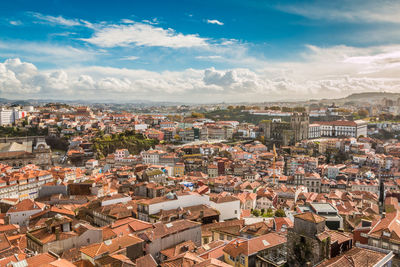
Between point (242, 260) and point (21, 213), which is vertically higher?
point (242, 260)

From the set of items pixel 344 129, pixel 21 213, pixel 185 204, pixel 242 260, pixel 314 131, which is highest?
pixel 344 129

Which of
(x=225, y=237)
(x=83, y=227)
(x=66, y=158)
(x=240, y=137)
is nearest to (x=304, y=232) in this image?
(x=225, y=237)

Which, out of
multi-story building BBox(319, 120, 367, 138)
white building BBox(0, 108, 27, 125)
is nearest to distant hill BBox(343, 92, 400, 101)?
multi-story building BBox(319, 120, 367, 138)

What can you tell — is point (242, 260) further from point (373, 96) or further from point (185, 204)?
point (373, 96)

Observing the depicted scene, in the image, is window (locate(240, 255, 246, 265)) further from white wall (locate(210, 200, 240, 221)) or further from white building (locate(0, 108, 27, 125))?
white building (locate(0, 108, 27, 125))

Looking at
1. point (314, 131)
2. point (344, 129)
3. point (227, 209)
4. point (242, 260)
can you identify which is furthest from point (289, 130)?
point (242, 260)

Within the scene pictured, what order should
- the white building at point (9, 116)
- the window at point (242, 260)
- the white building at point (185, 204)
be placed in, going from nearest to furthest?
1. the window at point (242, 260)
2. the white building at point (185, 204)
3. the white building at point (9, 116)

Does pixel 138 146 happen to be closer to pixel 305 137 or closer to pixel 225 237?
pixel 305 137

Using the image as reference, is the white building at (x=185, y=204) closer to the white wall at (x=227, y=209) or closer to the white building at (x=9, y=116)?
the white wall at (x=227, y=209)

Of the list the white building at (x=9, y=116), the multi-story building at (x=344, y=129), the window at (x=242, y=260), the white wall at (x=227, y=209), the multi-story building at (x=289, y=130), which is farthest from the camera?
the white building at (x=9, y=116)

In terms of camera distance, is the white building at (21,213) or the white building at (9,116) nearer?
the white building at (21,213)

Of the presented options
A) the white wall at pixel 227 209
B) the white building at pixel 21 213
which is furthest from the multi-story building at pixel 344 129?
the white building at pixel 21 213
